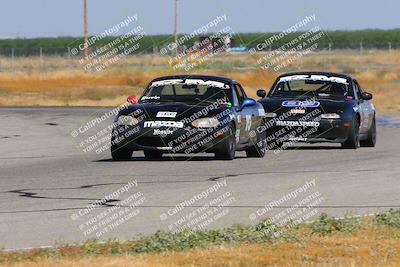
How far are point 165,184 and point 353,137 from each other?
8250mm

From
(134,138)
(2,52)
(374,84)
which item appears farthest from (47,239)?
(2,52)

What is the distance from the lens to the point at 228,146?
2012 centimetres

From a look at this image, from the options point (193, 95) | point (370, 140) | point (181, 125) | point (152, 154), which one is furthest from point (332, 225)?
point (370, 140)

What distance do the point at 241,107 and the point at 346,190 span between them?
19.1 ft

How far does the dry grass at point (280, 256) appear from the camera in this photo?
30.8ft

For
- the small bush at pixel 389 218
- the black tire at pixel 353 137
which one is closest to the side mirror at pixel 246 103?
the black tire at pixel 353 137

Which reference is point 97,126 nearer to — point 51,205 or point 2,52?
point 51,205

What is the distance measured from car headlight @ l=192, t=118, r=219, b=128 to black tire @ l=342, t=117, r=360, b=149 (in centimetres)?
438

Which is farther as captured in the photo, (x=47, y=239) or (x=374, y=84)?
(x=374, y=84)

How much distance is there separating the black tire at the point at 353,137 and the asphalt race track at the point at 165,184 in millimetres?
178

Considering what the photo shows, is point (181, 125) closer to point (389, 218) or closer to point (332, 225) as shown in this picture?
Result: point (389, 218)

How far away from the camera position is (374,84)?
202 ft

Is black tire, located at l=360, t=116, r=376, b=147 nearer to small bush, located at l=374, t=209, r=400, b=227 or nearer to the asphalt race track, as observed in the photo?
the asphalt race track

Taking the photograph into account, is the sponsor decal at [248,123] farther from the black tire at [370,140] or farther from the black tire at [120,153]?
the black tire at [370,140]
